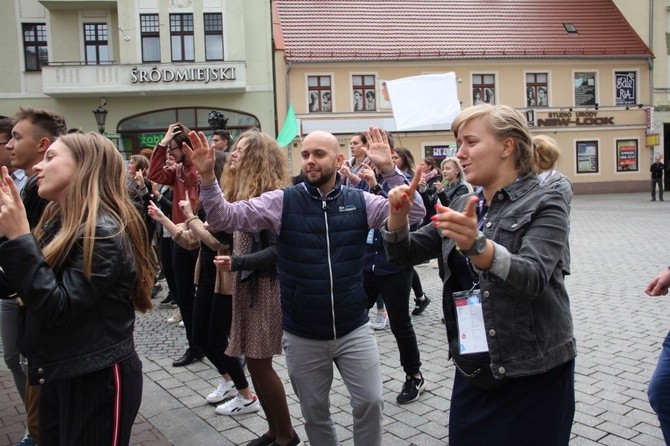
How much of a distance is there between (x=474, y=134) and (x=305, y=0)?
1244 inches

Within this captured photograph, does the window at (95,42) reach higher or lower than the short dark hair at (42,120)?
higher

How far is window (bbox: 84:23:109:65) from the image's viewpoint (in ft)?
88.1

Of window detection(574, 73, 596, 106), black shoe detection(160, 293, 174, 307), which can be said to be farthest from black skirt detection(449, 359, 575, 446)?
window detection(574, 73, 596, 106)

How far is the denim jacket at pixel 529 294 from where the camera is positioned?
226cm

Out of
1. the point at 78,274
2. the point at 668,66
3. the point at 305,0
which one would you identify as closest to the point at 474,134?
the point at 78,274

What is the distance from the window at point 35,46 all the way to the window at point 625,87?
1095 inches

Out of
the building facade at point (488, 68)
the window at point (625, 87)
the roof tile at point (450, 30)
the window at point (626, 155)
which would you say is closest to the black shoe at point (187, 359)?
the building facade at point (488, 68)

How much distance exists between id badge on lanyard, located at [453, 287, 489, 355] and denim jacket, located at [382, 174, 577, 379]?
3.4 inches

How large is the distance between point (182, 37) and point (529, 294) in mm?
26677

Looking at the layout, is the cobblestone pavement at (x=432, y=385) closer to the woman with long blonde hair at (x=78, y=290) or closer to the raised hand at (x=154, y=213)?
the raised hand at (x=154, y=213)

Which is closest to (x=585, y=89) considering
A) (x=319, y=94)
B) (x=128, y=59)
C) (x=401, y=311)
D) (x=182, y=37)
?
(x=319, y=94)

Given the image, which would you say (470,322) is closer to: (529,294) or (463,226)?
(529,294)

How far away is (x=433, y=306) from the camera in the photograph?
8.07 meters

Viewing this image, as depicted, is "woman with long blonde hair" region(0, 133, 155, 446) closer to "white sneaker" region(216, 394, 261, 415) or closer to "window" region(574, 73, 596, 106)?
"white sneaker" region(216, 394, 261, 415)
